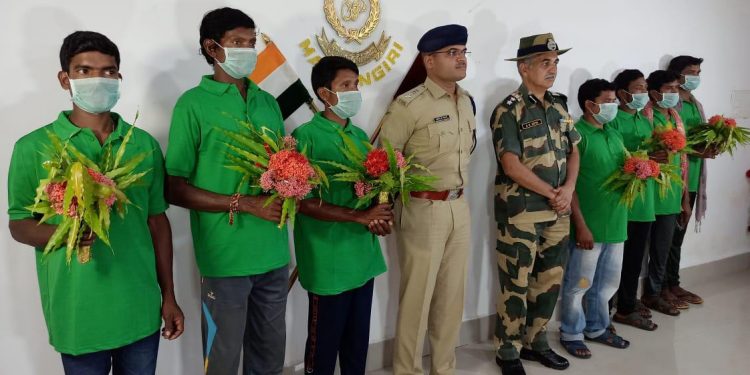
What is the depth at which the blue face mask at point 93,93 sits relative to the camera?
5.28 ft

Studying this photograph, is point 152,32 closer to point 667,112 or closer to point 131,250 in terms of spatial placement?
point 131,250

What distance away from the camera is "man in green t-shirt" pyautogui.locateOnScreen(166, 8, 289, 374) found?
191 cm

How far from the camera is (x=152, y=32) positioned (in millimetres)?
2285

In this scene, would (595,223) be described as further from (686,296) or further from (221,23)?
(221,23)

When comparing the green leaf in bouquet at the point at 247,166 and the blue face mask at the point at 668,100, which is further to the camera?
the blue face mask at the point at 668,100

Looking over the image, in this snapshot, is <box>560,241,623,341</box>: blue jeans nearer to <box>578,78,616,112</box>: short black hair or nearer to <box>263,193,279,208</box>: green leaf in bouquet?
<box>578,78,616,112</box>: short black hair

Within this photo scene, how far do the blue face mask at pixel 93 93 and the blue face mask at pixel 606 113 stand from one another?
2803 mm

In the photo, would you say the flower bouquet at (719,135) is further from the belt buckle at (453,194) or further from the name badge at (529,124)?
the belt buckle at (453,194)

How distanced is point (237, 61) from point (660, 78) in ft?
10.8

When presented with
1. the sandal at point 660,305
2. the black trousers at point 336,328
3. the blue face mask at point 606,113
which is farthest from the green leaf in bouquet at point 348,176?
the sandal at point 660,305

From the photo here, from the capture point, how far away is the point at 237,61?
197 cm

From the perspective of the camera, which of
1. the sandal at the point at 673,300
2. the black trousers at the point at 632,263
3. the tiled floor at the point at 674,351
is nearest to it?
the tiled floor at the point at 674,351

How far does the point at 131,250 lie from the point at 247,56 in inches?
32.4

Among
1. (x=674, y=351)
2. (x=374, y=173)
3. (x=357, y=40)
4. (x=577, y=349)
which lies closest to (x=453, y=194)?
(x=374, y=173)
